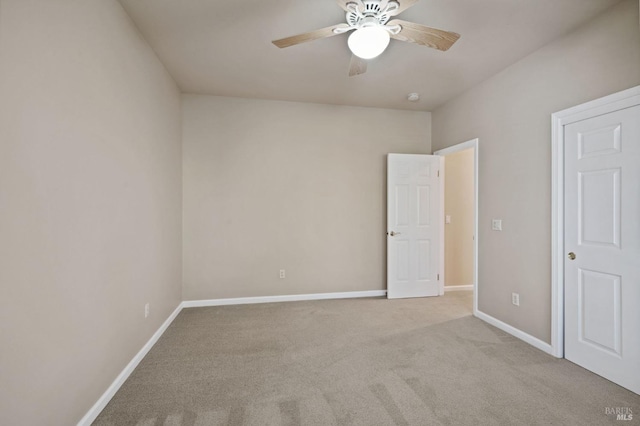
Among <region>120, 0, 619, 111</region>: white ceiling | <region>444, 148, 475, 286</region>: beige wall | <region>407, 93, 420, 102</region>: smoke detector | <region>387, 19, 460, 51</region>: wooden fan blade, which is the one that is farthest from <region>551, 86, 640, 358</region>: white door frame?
<region>444, 148, 475, 286</region>: beige wall

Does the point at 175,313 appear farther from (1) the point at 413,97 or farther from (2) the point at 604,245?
(2) the point at 604,245

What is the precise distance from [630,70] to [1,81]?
3607 mm

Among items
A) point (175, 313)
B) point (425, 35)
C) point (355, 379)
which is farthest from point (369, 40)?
point (175, 313)

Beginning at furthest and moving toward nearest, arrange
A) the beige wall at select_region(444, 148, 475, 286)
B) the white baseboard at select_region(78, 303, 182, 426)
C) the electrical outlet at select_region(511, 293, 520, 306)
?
1. the beige wall at select_region(444, 148, 475, 286)
2. the electrical outlet at select_region(511, 293, 520, 306)
3. the white baseboard at select_region(78, 303, 182, 426)

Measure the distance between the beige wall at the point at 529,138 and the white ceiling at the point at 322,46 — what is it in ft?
0.52

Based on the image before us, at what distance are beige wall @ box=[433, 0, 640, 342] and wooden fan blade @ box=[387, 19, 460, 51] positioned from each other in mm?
1274

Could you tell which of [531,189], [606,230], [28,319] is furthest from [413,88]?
[28,319]

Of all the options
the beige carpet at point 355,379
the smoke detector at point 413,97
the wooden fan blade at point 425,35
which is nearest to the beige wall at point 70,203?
the beige carpet at point 355,379

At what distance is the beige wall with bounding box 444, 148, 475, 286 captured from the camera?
466 cm

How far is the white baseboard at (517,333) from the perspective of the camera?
2667 millimetres

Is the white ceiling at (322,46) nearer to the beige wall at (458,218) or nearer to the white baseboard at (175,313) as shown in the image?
the beige wall at (458,218)

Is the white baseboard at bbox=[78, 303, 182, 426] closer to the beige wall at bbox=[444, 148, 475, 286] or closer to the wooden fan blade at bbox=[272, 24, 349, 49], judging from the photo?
the wooden fan blade at bbox=[272, 24, 349, 49]

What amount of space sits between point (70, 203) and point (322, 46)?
2290mm

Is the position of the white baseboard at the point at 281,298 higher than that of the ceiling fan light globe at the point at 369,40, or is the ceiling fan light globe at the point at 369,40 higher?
the ceiling fan light globe at the point at 369,40
